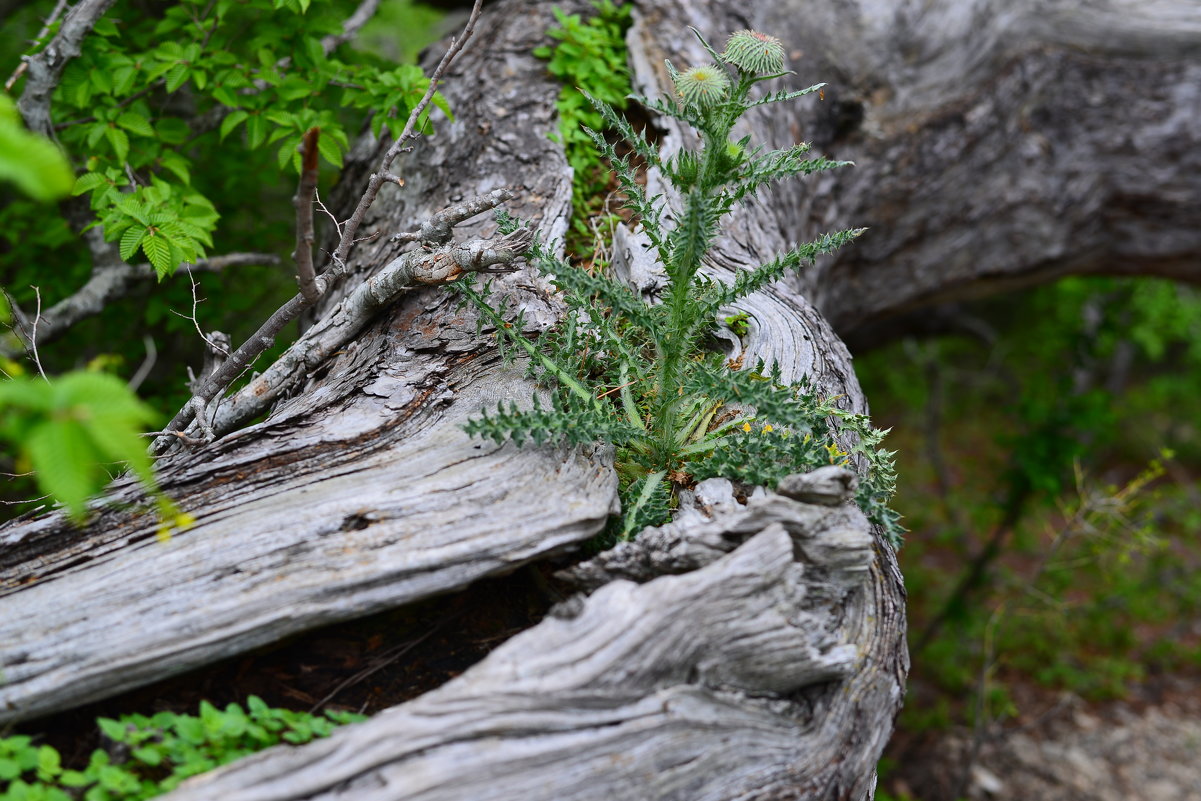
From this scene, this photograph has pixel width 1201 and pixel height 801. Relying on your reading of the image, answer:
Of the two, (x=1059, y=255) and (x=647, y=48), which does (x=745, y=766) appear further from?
(x=1059, y=255)

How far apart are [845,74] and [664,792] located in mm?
3624

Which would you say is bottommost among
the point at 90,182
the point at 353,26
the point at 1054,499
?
the point at 1054,499

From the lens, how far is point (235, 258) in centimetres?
335

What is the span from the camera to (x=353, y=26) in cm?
379

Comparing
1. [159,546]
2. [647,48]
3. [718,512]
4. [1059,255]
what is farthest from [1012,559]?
[159,546]

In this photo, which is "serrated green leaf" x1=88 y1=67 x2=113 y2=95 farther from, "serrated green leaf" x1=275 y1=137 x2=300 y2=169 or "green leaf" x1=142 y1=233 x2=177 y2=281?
"green leaf" x1=142 y1=233 x2=177 y2=281

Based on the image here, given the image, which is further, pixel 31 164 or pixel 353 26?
pixel 353 26

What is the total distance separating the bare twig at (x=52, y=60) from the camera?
3045mm

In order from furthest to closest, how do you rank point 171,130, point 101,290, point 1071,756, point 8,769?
1. point 1071,756
2. point 101,290
3. point 171,130
4. point 8,769

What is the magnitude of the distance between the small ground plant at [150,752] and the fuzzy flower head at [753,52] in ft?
5.70

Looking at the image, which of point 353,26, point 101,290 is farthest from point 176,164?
point 353,26

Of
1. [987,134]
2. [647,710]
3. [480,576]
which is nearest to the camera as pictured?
[647,710]

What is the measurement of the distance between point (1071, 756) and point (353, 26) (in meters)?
5.59

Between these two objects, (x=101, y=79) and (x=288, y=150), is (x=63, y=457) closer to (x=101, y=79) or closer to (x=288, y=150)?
(x=288, y=150)
